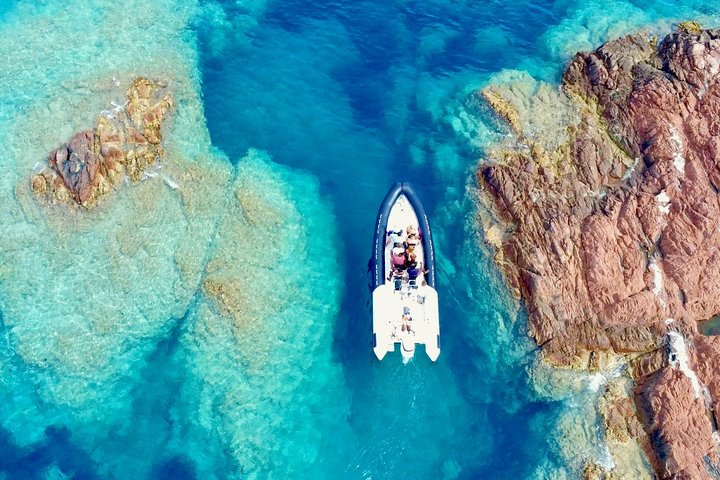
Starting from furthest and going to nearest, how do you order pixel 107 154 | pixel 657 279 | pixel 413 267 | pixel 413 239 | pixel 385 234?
pixel 107 154 → pixel 385 234 → pixel 413 239 → pixel 413 267 → pixel 657 279

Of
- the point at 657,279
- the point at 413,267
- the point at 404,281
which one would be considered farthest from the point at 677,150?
the point at 404,281

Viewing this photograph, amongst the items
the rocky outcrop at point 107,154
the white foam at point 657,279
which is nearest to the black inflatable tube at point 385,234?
the white foam at point 657,279

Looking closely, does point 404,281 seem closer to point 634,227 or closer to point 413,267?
point 413,267

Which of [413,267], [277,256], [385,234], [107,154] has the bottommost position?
[277,256]

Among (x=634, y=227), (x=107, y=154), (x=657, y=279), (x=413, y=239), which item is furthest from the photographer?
(x=107, y=154)

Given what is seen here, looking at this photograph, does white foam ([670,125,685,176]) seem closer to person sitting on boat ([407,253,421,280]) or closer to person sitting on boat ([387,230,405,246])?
person sitting on boat ([407,253,421,280])

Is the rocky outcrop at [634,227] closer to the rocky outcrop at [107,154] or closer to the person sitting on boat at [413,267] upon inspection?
the person sitting on boat at [413,267]
